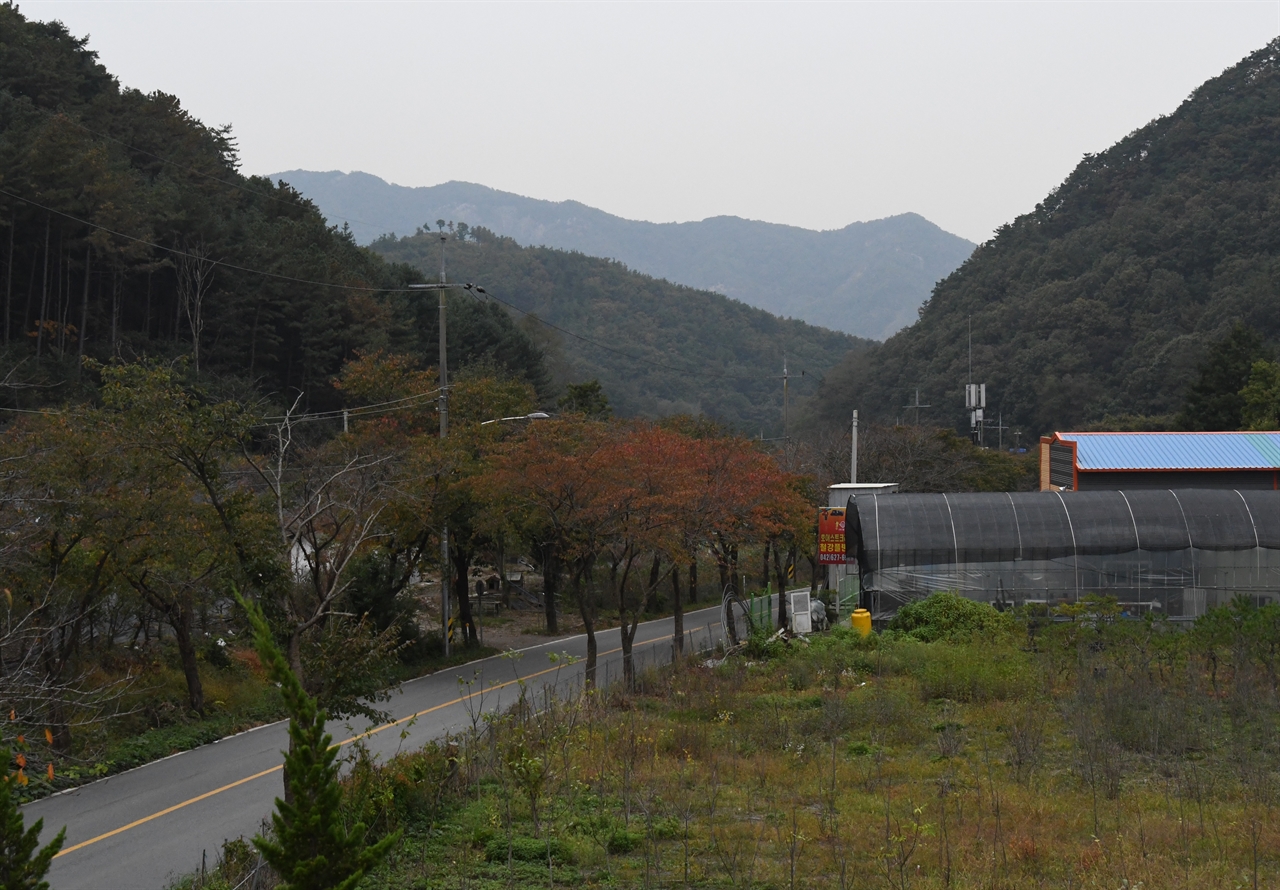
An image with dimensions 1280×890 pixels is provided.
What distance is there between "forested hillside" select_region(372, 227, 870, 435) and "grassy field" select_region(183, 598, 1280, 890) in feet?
248

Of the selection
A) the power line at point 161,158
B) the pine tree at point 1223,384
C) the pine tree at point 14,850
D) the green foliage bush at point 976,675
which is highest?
the power line at point 161,158

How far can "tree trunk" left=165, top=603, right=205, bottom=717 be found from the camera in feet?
69.5

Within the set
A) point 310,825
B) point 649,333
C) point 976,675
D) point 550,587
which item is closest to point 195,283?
point 550,587

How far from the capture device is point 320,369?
50.5m

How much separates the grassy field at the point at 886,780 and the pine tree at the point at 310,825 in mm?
3686

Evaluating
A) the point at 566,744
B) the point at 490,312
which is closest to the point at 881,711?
the point at 566,744

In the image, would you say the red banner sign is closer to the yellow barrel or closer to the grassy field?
the yellow barrel

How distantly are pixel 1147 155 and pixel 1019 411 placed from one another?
2780cm

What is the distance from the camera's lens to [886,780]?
41.3ft

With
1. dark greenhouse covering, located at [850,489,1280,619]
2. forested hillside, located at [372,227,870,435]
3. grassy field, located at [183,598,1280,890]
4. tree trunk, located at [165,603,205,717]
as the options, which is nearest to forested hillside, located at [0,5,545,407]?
tree trunk, located at [165,603,205,717]

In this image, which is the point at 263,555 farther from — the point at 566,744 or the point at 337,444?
the point at 337,444

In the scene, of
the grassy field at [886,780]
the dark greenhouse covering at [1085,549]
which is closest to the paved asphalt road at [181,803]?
the grassy field at [886,780]

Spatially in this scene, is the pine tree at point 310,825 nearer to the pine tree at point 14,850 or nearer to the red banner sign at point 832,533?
the pine tree at point 14,850

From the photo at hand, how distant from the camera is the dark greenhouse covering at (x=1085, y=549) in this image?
2488 cm
